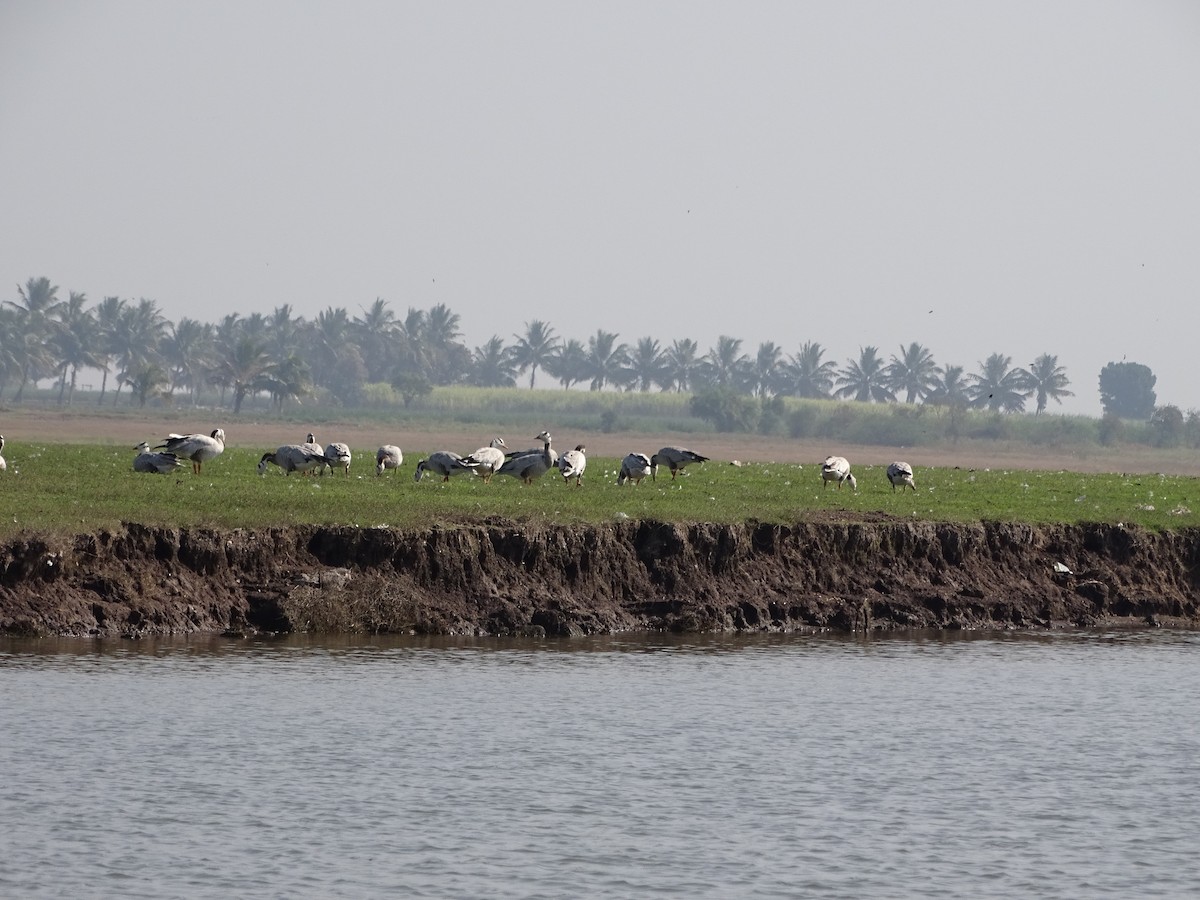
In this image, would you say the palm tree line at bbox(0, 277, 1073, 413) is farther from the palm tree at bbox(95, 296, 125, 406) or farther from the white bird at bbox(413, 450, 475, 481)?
the white bird at bbox(413, 450, 475, 481)

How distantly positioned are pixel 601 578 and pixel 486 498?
3589 mm

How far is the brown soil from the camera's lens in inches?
1125

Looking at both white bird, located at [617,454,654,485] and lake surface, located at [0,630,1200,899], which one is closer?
lake surface, located at [0,630,1200,899]

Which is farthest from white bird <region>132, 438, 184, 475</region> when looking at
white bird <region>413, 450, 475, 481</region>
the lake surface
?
the lake surface

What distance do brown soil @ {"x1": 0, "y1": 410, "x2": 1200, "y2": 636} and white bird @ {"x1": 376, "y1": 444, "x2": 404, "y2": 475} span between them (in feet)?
28.0

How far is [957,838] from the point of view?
59.6ft

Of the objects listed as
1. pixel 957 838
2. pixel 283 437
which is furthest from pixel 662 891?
pixel 283 437

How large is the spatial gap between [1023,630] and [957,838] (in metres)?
16.6

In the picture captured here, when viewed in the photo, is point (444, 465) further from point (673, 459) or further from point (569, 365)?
point (569, 365)

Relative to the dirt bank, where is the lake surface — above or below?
below

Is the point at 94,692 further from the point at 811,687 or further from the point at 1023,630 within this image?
the point at 1023,630

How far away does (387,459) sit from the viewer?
4016 cm

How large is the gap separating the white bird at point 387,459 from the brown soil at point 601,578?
28.0 feet

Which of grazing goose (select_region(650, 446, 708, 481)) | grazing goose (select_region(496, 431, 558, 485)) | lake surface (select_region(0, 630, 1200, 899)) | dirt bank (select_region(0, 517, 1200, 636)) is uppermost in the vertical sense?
grazing goose (select_region(650, 446, 708, 481))
